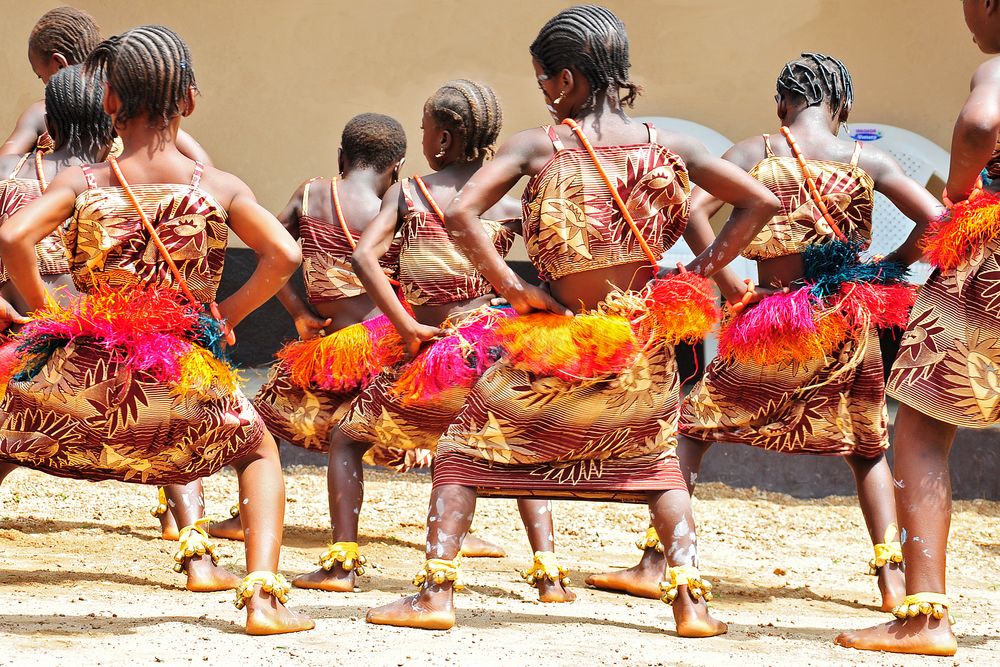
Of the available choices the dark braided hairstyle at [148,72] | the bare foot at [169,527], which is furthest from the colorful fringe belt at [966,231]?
the bare foot at [169,527]

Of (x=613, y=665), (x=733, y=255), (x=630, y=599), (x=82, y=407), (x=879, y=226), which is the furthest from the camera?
(x=879, y=226)

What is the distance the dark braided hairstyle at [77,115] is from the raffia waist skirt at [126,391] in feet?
3.66

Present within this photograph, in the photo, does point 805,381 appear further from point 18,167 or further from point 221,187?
point 18,167

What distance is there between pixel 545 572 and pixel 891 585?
1.10 metres

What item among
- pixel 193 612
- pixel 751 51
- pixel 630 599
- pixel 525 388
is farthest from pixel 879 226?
pixel 193 612

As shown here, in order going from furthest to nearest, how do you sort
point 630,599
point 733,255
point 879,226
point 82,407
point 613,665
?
point 879,226 < point 630,599 < point 733,255 < point 82,407 < point 613,665

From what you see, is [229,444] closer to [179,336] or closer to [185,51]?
→ [179,336]

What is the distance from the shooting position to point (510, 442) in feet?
11.4

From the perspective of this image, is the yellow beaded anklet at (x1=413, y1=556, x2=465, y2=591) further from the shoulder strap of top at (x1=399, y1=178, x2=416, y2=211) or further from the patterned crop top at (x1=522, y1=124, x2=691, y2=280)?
the shoulder strap of top at (x1=399, y1=178, x2=416, y2=211)

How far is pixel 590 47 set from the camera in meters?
3.48

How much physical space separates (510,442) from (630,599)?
1.04 metres

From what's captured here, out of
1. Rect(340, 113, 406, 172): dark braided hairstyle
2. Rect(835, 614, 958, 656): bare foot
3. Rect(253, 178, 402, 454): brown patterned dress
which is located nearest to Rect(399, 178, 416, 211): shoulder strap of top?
Rect(253, 178, 402, 454): brown patterned dress

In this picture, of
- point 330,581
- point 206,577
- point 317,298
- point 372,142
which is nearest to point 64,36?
point 372,142

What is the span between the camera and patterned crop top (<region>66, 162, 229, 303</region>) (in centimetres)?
329
